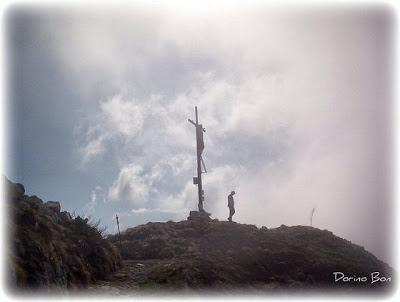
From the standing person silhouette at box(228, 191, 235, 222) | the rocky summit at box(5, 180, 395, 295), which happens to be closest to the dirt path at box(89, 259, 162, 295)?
the rocky summit at box(5, 180, 395, 295)

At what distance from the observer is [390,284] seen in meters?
20.2

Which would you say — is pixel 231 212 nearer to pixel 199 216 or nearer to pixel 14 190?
pixel 199 216

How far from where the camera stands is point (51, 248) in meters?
12.0

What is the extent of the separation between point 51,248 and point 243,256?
9.83 m

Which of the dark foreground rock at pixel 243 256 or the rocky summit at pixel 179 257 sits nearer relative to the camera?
the rocky summit at pixel 179 257

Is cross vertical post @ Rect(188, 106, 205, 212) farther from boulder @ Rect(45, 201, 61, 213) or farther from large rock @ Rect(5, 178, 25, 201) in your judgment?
large rock @ Rect(5, 178, 25, 201)

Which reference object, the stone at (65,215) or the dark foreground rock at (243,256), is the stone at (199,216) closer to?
the dark foreground rock at (243,256)

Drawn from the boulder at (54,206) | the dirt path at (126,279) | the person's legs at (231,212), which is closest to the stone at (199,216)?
the person's legs at (231,212)

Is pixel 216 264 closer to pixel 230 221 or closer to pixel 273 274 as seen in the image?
pixel 273 274

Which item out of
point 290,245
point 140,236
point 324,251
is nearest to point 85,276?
point 140,236

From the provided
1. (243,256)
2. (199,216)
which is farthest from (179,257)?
(199,216)

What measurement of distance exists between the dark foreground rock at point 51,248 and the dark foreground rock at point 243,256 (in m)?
2.00

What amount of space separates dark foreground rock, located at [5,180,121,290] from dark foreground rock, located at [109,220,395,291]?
2003 mm

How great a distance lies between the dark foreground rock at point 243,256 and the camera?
626 inches
